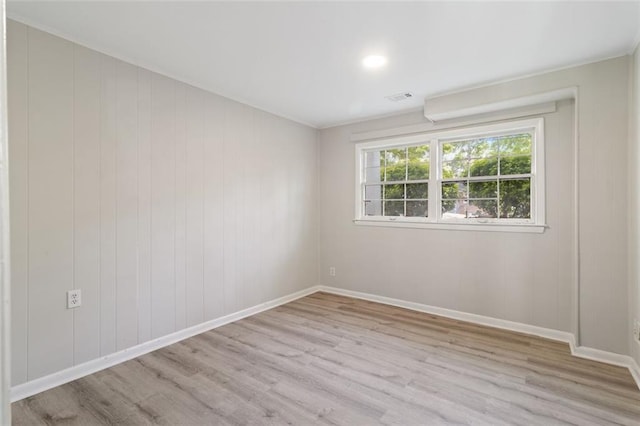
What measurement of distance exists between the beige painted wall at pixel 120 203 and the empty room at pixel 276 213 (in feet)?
0.05

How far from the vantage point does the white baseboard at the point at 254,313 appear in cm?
221

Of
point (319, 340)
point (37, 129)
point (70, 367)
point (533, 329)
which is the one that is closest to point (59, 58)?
point (37, 129)

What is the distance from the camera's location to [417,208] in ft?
13.1

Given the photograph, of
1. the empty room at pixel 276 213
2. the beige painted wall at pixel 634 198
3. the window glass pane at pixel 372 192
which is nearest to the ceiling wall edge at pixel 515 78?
the empty room at pixel 276 213

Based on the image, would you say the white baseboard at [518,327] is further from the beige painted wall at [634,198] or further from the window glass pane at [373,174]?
the window glass pane at [373,174]

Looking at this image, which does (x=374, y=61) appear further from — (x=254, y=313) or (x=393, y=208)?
(x=254, y=313)

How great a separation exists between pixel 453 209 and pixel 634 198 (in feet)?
5.10

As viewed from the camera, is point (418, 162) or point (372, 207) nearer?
point (418, 162)

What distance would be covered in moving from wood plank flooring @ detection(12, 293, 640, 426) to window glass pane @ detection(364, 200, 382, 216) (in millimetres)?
1668

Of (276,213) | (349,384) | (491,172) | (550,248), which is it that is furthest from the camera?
(276,213)

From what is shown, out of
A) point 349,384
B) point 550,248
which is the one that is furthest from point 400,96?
point 349,384

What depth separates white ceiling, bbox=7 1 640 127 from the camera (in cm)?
199

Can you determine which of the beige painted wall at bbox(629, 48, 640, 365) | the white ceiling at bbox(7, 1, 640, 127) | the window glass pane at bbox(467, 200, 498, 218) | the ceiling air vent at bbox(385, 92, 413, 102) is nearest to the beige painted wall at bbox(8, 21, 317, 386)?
the white ceiling at bbox(7, 1, 640, 127)

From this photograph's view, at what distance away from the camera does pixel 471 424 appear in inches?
73.5
